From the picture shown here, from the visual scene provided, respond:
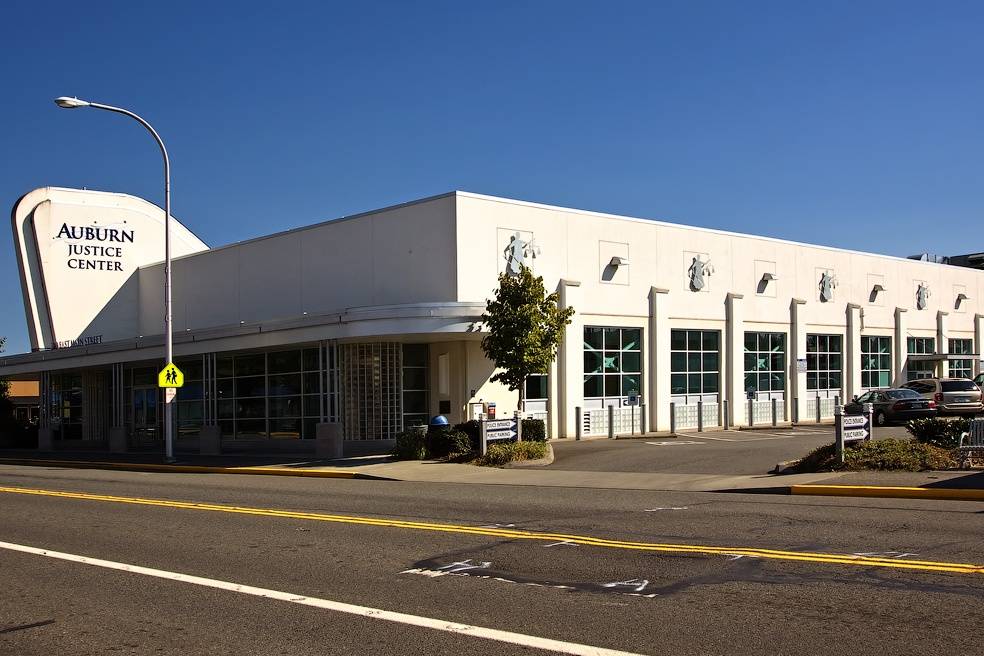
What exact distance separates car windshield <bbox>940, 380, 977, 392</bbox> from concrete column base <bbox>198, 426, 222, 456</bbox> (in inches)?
986

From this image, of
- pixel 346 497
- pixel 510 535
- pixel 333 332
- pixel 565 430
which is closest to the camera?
pixel 510 535

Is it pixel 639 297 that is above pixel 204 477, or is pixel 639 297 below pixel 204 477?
above

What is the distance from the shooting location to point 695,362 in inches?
1355

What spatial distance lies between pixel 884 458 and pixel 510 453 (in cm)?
906

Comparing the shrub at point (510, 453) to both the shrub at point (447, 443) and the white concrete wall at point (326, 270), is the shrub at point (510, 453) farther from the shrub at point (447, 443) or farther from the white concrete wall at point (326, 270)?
the white concrete wall at point (326, 270)

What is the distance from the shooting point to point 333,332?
26.5m

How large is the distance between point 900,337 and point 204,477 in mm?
32644

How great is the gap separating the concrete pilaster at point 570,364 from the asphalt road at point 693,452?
3.06ft

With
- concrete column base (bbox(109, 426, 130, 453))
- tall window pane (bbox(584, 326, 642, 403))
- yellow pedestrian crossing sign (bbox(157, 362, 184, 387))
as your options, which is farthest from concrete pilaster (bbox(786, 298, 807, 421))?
concrete column base (bbox(109, 426, 130, 453))

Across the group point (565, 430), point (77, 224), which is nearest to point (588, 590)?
point (565, 430)

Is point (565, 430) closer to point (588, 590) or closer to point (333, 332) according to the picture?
point (333, 332)

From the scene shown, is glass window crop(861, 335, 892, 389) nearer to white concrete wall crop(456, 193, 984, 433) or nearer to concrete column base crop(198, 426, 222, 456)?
white concrete wall crop(456, 193, 984, 433)

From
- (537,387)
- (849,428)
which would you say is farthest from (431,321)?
(849,428)

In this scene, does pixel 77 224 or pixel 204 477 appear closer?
pixel 204 477
